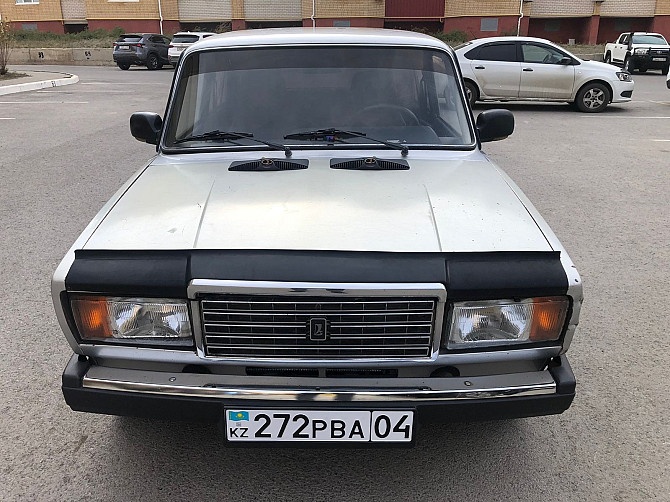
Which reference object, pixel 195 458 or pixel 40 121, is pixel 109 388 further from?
pixel 40 121

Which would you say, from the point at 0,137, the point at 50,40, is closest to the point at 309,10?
the point at 50,40

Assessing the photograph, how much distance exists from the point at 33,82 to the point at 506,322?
1922 cm

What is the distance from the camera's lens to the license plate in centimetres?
220

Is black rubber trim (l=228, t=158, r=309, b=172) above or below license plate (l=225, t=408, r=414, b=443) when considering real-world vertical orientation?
above

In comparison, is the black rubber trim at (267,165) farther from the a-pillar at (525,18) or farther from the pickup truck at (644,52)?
the a-pillar at (525,18)

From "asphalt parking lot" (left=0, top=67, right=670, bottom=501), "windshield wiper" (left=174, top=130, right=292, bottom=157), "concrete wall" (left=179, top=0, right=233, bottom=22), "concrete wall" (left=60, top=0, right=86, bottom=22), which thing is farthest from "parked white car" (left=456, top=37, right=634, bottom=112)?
"concrete wall" (left=60, top=0, right=86, bottom=22)

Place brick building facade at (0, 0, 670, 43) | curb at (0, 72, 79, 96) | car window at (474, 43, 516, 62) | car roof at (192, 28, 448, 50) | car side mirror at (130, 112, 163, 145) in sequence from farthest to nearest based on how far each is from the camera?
brick building facade at (0, 0, 670, 43) < curb at (0, 72, 79, 96) < car window at (474, 43, 516, 62) < car side mirror at (130, 112, 163, 145) < car roof at (192, 28, 448, 50)

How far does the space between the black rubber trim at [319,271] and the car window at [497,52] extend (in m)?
12.0

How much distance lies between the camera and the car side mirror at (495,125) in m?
3.73

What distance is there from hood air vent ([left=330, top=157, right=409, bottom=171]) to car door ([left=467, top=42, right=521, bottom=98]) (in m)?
11.0

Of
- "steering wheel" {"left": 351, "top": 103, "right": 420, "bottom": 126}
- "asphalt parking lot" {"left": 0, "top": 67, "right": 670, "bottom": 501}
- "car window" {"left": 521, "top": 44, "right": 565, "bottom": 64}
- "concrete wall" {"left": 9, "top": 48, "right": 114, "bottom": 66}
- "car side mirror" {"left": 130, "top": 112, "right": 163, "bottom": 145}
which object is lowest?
"concrete wall" {"left": 9, "top": 48, "right": 114, "bottom": 66}

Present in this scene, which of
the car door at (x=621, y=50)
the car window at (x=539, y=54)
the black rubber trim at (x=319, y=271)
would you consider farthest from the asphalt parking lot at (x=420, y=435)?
the car door at (x=621, y=50)

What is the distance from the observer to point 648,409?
3.08m

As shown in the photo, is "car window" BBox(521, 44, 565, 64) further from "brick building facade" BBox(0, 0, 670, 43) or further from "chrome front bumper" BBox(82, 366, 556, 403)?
"brick building facade" BBox(0, 0, 670, 43)
